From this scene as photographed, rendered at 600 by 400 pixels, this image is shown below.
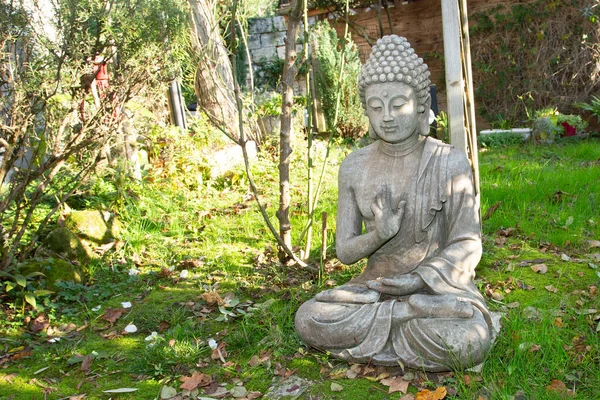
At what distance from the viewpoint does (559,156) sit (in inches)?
297

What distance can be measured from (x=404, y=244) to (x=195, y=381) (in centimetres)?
145

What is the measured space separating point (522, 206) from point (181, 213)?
3.50 metres

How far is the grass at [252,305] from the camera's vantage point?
308 centimetres

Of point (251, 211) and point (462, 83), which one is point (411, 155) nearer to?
point (462, 83)

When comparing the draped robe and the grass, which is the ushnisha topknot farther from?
the grass

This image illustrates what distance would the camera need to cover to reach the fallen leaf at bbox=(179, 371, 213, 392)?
3.13 metres

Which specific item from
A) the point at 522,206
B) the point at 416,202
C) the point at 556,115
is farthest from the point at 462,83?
Result: the point at 556,115

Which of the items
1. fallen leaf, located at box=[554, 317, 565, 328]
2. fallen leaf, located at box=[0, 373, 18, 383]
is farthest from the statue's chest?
fallen leaf, located at box=[0, 373, 18, 383]

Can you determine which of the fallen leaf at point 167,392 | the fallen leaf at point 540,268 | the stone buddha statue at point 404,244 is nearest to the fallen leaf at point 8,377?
the fallen leaf at point 167,392

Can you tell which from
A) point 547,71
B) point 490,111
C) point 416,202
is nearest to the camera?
point 416,202

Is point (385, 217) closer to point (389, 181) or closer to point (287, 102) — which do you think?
point (389, 181)

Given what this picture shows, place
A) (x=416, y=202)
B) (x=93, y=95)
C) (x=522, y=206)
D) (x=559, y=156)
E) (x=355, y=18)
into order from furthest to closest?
1. (x=355, y=18)
2. (x=559, y=156)
3. (x=522, y=206)
4. (x=93, y=95)
5. (x=416, y=202)

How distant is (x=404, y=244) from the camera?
3389 millimetres

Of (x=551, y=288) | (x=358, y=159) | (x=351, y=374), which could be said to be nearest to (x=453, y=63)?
(x=358, y=159)
